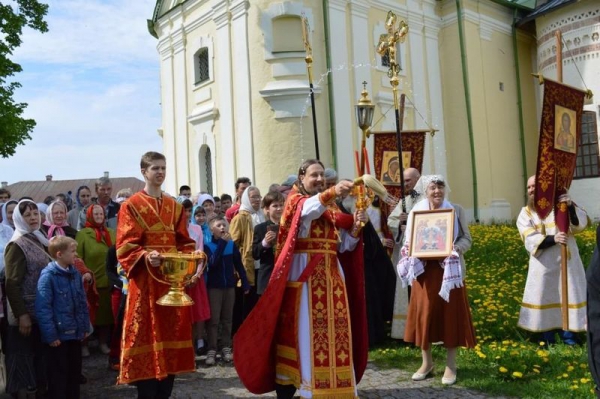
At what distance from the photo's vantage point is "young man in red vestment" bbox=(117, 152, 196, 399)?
4.66 meters

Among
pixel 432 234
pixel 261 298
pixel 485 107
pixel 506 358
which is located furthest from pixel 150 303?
pixel 485 107

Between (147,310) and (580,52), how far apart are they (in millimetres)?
17581

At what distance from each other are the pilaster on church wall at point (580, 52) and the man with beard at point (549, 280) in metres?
13.2

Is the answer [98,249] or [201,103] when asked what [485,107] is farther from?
[98,249]

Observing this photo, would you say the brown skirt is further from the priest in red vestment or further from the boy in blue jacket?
the boy in blue jacket

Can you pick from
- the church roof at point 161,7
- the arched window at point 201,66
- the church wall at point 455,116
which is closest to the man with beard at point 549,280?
the church wall at point 455,116

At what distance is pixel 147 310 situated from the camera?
4.76 m

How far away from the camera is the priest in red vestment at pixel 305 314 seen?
470 centimetres

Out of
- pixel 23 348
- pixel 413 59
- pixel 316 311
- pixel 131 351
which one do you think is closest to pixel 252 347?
pixel 316 311

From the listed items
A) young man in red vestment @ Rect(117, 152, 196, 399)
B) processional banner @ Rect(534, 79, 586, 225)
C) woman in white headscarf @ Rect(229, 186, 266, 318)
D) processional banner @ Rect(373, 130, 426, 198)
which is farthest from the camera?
processional banner @ Rect(373, 130, 426, 198)

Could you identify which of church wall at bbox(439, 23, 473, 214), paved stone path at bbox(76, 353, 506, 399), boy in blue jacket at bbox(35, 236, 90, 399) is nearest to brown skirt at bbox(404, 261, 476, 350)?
paved stone path at bbox(76, 353, 506, 399)

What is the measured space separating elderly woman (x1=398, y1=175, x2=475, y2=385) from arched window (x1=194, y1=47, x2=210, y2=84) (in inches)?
541

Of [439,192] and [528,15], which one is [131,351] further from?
[528,15]

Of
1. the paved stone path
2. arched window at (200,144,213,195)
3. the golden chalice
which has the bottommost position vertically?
the paved stone path
